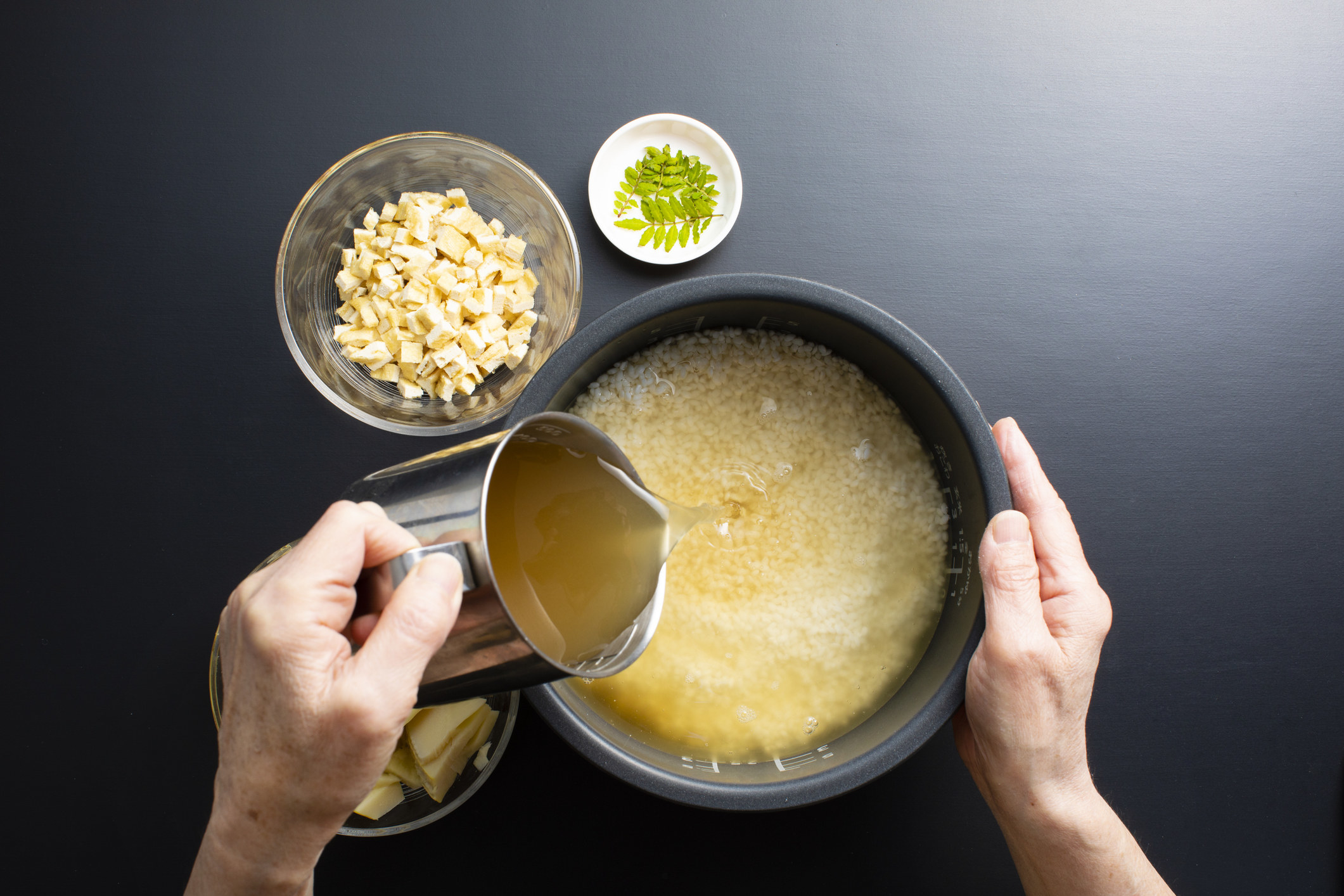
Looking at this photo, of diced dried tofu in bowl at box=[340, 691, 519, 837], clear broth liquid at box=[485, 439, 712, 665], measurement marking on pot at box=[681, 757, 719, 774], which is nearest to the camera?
clear broth liquid at box=[485, 439, 712, 665]

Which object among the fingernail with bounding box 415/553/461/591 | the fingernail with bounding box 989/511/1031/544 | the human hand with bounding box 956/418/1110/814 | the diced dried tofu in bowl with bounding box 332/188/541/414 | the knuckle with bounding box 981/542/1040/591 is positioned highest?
the diced dried tofu in bowl with bounding box 332/188/541/414

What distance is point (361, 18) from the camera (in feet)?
3.76

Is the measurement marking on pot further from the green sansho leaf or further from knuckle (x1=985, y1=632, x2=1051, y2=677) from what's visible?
the green sansho leaf

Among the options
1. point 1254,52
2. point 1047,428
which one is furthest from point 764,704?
point 1254,52

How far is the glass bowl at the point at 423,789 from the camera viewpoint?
1049 millimetres

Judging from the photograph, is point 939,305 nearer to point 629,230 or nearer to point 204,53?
point 629,230

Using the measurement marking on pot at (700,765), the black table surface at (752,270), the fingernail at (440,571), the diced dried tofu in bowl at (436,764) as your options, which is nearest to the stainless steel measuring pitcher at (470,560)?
the fingernail at (440,571)

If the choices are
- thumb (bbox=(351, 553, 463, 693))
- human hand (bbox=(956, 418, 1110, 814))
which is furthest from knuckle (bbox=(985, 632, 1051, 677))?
thumb (bbox=(351, 553, 463, 693))

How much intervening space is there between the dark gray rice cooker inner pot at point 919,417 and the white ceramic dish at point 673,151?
21cm

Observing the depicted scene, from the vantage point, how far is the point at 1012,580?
82 centimetres

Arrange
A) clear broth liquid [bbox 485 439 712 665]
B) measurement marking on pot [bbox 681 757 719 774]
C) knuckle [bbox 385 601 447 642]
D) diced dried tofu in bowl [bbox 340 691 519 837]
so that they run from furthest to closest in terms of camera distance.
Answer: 1. diced dried tofu in bowl [bbox 340 691 519 837]
2. measurement marking on pot [bbox 681 757 719 774]
3. clear broth liquid [bbox 485 439 712 665]
4. knuckle [bbox 385 601 447 642]

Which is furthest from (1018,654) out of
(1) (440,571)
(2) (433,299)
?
(2) (433,299)

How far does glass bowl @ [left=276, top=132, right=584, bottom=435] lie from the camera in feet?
3.47

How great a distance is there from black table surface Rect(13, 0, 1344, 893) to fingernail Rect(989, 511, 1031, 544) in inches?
15.4
